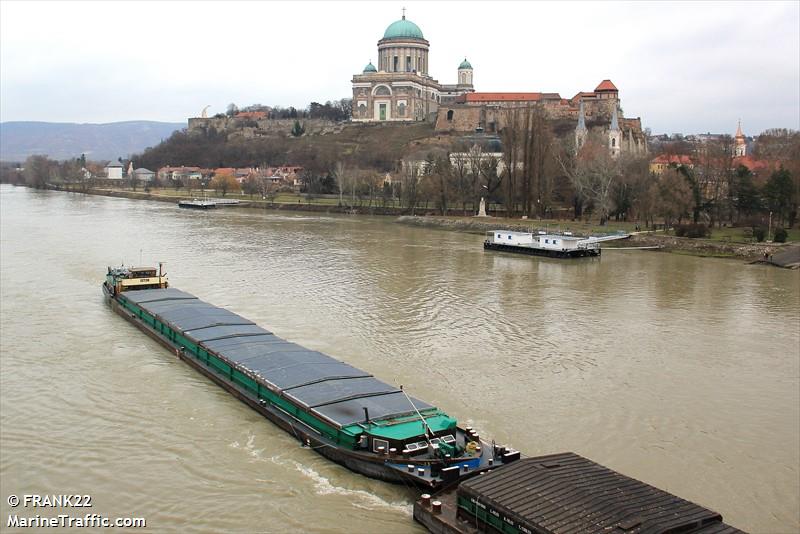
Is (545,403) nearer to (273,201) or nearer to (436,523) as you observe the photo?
(436,523)

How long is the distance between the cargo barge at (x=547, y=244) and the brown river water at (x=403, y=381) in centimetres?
490

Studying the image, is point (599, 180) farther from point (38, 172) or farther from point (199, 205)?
point (38, 172)

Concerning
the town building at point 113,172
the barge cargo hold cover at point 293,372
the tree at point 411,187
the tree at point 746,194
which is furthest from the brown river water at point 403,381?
the town building at point 113,172

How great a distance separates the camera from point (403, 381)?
16.2m

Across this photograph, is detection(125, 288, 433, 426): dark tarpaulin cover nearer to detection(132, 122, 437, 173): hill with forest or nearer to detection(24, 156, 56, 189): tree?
detection(132, 122, 437, 173): hill with forest

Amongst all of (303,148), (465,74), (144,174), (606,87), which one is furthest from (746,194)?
(144,174)

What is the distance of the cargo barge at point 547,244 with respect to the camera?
130ft

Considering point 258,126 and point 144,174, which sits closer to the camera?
point 144,174

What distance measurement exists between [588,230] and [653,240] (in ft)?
16.2

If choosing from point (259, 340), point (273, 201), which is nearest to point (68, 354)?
point (259, 340)

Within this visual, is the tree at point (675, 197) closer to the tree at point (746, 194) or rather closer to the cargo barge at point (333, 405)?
the tree at point (746, 194)

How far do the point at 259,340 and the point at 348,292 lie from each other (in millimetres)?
9716

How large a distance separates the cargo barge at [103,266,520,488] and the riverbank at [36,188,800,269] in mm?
28666

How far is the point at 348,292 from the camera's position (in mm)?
26578
